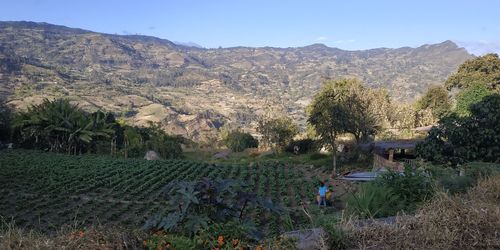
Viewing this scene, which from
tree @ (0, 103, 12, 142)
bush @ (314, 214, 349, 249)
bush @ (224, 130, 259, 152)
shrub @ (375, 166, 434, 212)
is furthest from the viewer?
bush @ (224, 130, 259, 152)

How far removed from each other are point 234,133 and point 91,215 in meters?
41.0

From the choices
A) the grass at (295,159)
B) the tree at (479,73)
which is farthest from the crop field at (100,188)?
the tree at (479,73)

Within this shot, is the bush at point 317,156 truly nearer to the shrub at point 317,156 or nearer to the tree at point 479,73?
the shrub at point 317,156

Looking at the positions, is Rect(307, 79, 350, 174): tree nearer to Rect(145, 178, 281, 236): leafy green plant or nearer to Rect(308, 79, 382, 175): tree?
Rect(308, 79, 382, 175): tree

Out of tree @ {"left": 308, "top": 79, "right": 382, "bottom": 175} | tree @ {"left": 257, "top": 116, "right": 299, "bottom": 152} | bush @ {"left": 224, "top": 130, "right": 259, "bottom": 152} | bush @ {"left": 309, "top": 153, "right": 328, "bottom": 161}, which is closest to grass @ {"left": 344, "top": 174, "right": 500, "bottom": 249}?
tree @ {"left": 308, "top": 79, "right": 382, "bottom": 175}

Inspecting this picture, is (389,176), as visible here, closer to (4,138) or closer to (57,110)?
(57,110)

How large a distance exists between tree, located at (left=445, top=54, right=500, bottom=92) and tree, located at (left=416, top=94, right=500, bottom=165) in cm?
3539

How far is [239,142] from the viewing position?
54406 millimetres

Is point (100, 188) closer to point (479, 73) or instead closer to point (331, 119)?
point (331, 119)

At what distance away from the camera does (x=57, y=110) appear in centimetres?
4138

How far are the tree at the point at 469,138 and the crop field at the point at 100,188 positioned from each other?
577 centimetres

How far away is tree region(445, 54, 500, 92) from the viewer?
4803 cm

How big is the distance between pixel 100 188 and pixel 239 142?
33.1 metres

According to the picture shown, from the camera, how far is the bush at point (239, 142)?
53844 millimetres
